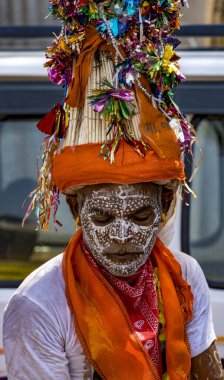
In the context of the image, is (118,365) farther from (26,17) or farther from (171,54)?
(26,17)

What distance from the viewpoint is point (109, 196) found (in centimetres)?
247

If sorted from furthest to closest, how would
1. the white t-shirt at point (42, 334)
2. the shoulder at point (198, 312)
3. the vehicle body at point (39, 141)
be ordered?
the vehicle body at point (39, 141) < the shoulder at point (198, 312) < the white t-shirt at point (42, 334)

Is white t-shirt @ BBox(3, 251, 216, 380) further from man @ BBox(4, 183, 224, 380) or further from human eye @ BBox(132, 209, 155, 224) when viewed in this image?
human eye @ BBox(132, 209, 155, 224)

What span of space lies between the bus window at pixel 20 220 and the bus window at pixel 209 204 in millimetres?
593

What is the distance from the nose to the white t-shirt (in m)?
0.19

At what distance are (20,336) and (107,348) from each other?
244 millimetres

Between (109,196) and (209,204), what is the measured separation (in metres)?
1.75

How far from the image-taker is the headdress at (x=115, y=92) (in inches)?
95.4

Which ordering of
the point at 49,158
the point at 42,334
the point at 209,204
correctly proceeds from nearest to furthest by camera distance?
the point at 42,334, the point at 49,158, the point at 209,204

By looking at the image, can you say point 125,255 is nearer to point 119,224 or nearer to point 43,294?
point 119,224

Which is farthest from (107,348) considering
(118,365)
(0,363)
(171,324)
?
(0,363)

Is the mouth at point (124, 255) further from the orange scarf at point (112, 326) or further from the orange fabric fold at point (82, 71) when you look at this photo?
the orange fabric fold at point (82, 71)

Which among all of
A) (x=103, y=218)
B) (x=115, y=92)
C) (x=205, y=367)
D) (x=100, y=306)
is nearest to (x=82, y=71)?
(x=115, y=92)

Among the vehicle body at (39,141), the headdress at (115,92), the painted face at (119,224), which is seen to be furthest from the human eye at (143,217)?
the vehicle body at (39,141)
